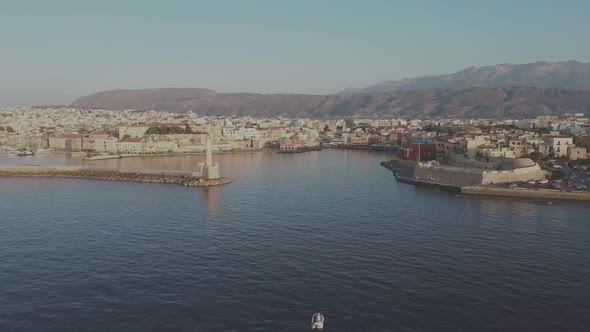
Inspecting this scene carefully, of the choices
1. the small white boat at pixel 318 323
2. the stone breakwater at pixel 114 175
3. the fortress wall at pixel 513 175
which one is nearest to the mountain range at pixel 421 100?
the fortress wall at pixel 513 175

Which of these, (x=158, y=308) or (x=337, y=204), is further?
(x=337, y=204)

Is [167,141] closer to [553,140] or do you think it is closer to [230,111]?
[553,140]

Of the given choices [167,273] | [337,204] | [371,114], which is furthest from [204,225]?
[371,114]

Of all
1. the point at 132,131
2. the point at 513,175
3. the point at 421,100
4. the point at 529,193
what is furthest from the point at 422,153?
the point at 421,100

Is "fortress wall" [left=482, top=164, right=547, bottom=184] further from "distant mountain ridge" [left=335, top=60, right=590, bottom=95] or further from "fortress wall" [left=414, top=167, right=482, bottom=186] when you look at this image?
"distant mountain ridge" [left=335, top=60, right=590, bottom=95]

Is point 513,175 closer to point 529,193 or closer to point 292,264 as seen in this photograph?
point 529,193

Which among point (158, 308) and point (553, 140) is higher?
point (553, 140)

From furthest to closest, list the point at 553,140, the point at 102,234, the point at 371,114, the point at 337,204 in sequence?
the point at 371,114, the point at 553,140, the point at 337,204, the point at 102,234
